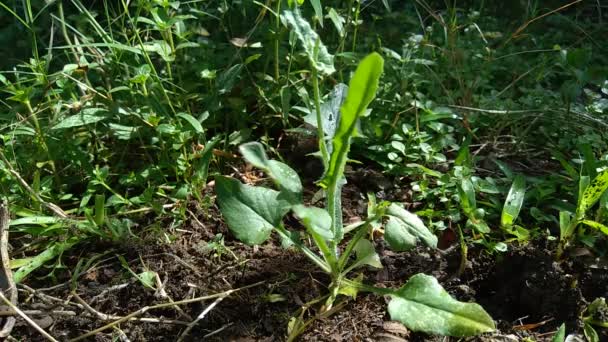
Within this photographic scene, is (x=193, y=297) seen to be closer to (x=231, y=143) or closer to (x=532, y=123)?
(x=231, y=143)

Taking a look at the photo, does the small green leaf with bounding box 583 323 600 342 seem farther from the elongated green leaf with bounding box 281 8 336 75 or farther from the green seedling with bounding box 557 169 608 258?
the elongated green leaf with bounding box 281 8 336 75

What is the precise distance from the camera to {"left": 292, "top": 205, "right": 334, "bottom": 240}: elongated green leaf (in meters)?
1.10

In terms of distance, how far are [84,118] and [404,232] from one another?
93 centimetres

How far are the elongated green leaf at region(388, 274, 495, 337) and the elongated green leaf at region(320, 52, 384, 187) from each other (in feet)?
0.97

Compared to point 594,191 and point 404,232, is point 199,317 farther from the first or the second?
point 594,191

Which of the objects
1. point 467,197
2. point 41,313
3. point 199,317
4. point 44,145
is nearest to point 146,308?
point 199,317

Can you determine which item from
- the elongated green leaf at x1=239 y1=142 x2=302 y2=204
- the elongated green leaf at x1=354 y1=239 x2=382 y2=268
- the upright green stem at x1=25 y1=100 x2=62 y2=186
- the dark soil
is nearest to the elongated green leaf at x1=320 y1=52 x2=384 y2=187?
the elongated green leaf at x1=239 y1=142 x2=302 y2=204

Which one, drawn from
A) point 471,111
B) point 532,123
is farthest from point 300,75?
point 532,123

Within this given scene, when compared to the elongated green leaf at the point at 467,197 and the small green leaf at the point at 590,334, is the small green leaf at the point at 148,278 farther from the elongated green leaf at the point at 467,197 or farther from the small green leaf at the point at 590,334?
the small green leaf at the point at 590,334

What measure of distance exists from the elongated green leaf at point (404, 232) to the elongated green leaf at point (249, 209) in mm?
217

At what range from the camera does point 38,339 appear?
136cm

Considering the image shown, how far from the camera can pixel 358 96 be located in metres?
1.09

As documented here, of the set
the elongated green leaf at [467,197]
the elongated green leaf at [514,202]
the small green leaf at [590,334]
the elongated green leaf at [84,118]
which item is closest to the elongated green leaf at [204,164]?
the elongated green leaf at [84,118]

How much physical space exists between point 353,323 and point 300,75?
86 cm
